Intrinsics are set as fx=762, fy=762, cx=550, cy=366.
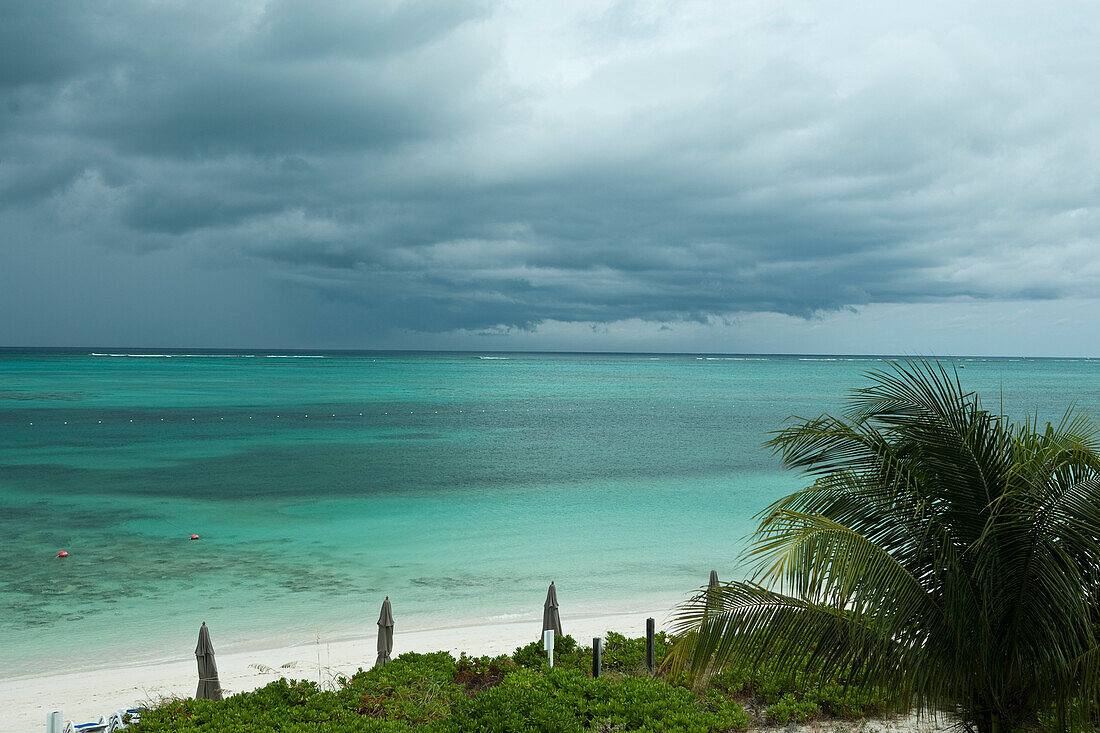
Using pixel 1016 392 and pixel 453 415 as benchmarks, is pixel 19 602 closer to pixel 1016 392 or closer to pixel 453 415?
pixel 453 415

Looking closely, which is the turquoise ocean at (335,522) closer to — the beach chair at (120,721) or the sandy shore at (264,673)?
the sandy shore at (264,673)

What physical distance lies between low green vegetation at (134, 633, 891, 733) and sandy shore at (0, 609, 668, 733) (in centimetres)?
240

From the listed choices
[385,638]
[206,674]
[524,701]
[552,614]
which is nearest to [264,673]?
[385,638]

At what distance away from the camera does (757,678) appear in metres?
10.4

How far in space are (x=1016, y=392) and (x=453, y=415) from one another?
3169 inches

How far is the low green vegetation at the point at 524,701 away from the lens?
301 inches

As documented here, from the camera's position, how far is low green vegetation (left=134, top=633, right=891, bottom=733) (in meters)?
7.66

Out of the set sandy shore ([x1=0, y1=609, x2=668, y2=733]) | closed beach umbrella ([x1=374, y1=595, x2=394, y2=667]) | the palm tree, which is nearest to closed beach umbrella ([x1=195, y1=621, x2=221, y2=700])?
sandy shore ([x1=0, y1=609, x2=668, y2=733])

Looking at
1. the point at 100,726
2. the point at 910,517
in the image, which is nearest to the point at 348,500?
the point at 100,726

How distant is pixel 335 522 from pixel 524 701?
2019cm

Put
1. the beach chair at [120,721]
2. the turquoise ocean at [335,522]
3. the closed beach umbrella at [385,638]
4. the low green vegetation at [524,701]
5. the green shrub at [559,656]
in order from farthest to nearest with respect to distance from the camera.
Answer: the turquoise ocean at [335,522], the closed beach umbrella at [385,638], the green shrub at [559,656], the beach chair at [120,721], the low green vegetation at [524,701]

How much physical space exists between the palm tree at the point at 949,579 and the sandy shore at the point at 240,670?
27.2 ft

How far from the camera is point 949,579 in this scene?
6477 mm

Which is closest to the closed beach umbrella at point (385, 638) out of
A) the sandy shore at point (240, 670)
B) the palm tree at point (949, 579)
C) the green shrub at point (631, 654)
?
the sandy shore at point (240, 670)
